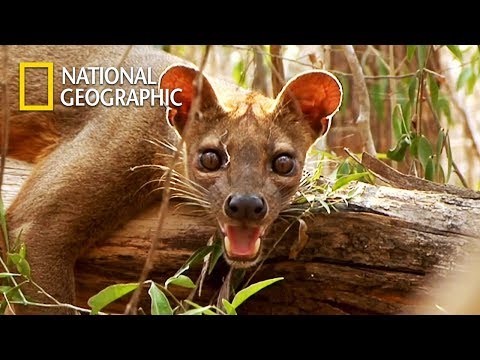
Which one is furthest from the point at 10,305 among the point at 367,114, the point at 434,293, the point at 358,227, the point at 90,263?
the point at 367,114

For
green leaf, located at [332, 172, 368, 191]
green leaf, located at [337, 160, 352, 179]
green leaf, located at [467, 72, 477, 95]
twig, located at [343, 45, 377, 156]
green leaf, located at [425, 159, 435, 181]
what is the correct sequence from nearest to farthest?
1. green leaf, located at [332, 172, 368, 191]
2. green leaf, located at [337, 160, 352, 179]
3. green leaf, located at [425, 159, 435, 181]
4. twig, located at [343, 45, 377, 156]
5. green leaf, located at [467, 72, 477, 95]

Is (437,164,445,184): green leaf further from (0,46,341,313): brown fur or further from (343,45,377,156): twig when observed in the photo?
(0,46,341,313): brown fur

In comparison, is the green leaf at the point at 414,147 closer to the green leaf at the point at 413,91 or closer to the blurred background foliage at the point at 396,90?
the blurred background foliage at the point at 396,90

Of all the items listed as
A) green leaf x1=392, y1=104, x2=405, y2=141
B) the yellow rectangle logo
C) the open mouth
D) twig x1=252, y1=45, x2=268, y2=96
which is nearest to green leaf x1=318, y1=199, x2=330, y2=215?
the open mouth

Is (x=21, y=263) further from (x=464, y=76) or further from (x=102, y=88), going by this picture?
(x=464, y=76)

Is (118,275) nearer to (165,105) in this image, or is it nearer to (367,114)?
(165,105)

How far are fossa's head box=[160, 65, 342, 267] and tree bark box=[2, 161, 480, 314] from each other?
0.19 metres

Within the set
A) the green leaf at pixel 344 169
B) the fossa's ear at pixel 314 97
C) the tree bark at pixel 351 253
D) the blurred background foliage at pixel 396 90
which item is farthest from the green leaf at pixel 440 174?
the fossa's ear at pixel 314 97

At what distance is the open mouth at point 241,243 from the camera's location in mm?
2781

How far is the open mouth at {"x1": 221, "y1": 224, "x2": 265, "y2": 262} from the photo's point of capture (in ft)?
9.12

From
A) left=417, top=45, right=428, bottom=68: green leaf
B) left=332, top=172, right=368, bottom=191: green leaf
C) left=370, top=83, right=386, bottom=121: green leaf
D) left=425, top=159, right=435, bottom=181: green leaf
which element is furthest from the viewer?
left=370, top=83, right=386, bottom=121: green leaf

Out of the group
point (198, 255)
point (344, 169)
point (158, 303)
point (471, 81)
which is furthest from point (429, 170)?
point (158, 303)

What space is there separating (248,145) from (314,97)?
337mm

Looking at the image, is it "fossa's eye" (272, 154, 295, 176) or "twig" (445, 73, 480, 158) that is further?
"twig" (445, 73, 480, 158)
